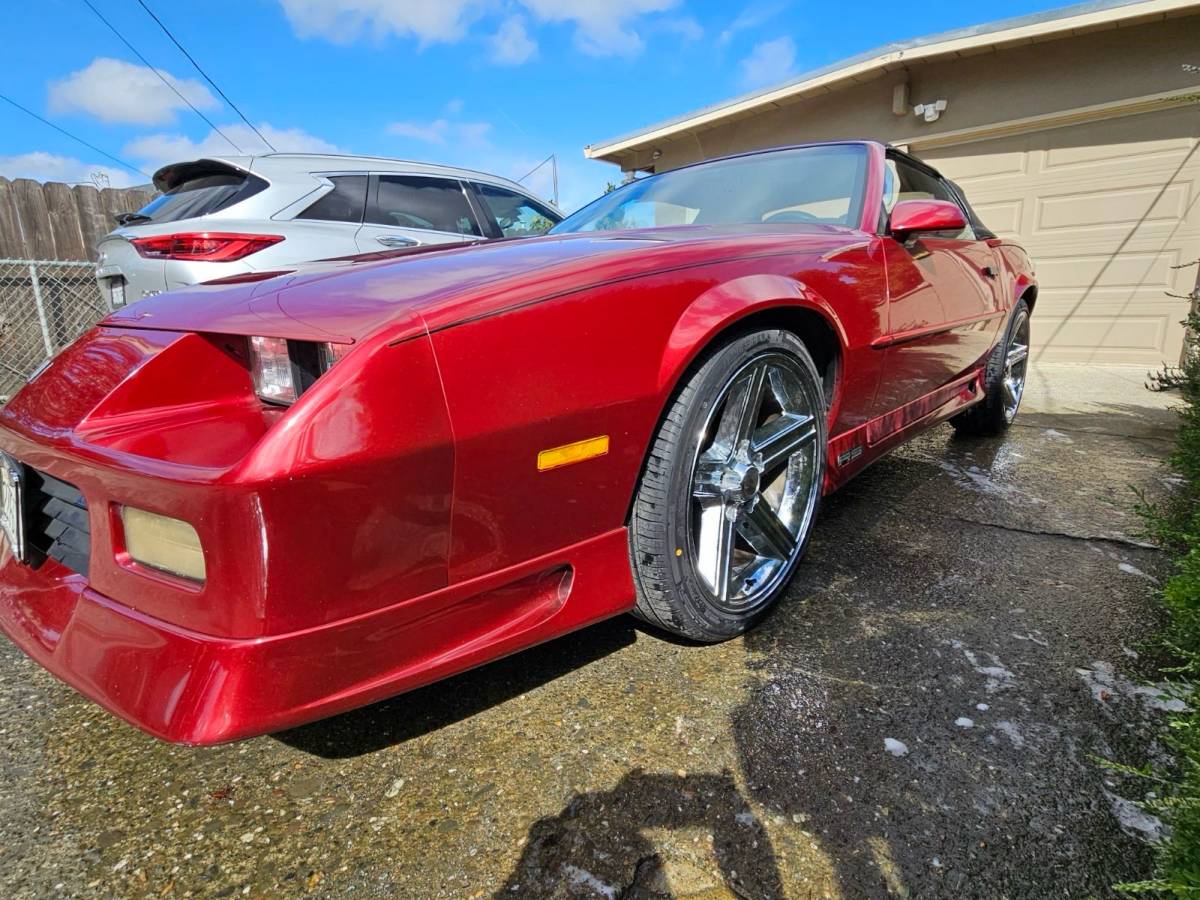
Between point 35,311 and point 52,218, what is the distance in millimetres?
1376

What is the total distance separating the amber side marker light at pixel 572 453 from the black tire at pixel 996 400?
2957mm

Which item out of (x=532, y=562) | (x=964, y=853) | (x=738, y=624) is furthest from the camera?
(x=738, y=624)

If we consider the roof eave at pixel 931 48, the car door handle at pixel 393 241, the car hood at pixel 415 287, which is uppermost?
the roof eave at pixel 931 48

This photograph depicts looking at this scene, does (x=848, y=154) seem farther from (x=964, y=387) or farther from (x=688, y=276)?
(x=688, y=276)

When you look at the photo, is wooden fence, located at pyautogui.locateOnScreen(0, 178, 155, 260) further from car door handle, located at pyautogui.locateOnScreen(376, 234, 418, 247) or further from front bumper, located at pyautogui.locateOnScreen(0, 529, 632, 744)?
front bumper, located at pyautogui.locateOnScreen(0, 529, 632, 744)

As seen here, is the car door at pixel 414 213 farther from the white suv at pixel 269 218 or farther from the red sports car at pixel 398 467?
the red sports car at pixel 398 467

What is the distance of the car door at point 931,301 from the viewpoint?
228 centimetres

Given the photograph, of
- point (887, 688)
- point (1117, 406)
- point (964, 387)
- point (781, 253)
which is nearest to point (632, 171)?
point (1117, 406)

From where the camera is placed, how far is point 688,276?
4.94 feet

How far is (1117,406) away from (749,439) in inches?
175

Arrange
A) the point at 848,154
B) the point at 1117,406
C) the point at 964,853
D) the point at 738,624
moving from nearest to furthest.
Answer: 1. the point at 964,853
2. the point at 738,624
3. the point at 848,154
4. the point at 1117,406

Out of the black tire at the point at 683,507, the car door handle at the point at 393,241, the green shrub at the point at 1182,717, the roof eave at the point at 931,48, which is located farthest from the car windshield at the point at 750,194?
the roof eave at the point at 931,48

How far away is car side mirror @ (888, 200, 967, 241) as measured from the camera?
86.9 inches

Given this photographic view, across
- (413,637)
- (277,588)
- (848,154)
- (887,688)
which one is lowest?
(887,688)
